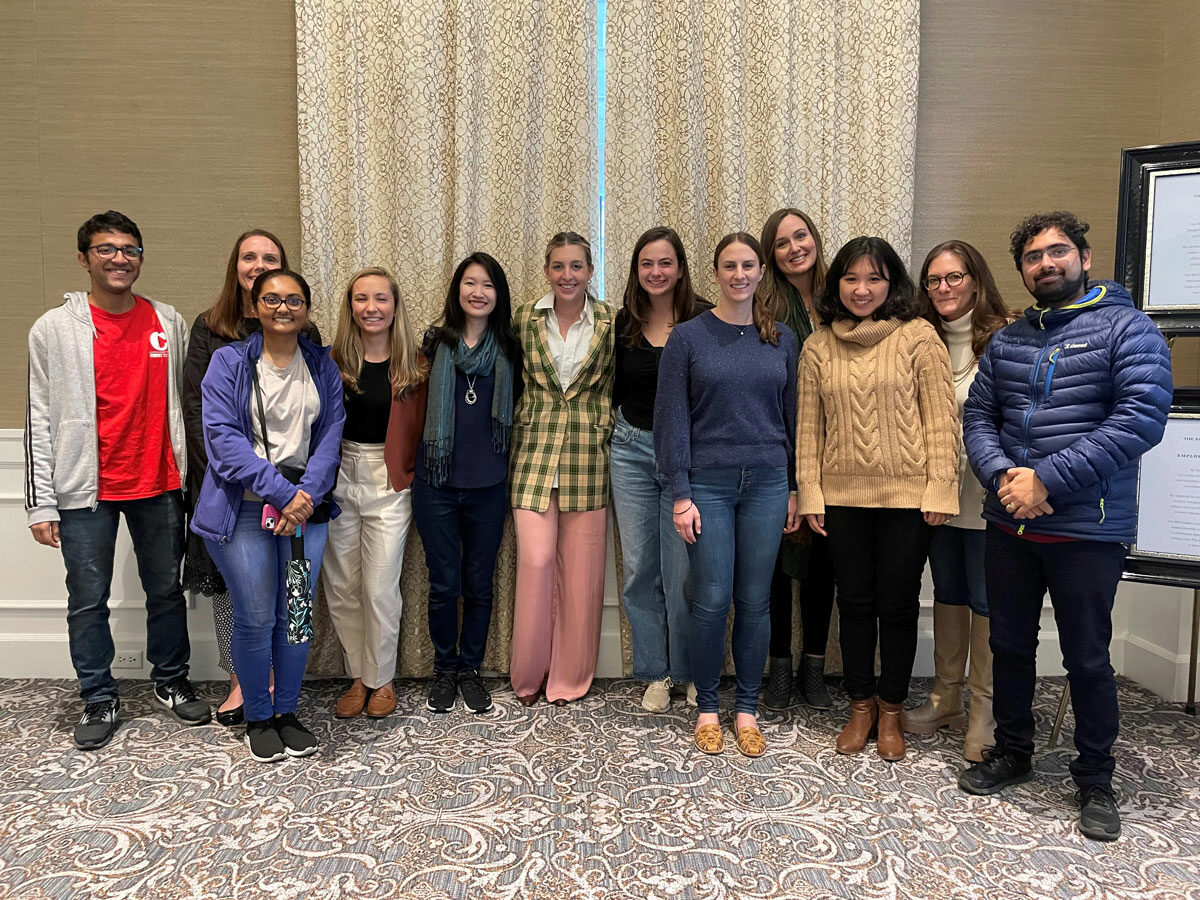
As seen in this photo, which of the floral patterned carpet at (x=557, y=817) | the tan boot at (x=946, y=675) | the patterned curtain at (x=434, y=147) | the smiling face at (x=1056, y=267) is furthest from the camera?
the patterned curtain at (x=434, y=147)

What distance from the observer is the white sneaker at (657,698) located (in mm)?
2873

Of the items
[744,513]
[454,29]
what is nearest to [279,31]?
[454,29]

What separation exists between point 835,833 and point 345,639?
73.4 inches

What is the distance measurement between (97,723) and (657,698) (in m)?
2.02

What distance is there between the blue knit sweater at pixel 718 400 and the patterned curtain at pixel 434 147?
0.96 meters

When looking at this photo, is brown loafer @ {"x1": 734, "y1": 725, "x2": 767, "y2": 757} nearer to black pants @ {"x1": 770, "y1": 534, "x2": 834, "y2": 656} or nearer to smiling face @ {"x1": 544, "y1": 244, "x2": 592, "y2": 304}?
black pants @ {"x1": 770, "y1": 534, "x2": 834, "y2": 656}

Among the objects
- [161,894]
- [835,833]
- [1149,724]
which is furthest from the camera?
[1149,724]

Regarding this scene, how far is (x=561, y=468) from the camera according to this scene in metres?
2.87

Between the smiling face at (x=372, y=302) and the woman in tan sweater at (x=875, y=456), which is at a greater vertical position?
the smiling face at (x=372, y=302)

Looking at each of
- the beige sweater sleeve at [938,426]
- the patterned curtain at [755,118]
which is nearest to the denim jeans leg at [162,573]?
the patterned curtain at [755,118]

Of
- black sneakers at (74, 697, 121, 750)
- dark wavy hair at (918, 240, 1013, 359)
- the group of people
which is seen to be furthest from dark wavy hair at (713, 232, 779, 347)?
black sneakers at (74, 697, 121, 750)

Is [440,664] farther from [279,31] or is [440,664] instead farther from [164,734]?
[279,31]

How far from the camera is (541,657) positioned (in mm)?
2943

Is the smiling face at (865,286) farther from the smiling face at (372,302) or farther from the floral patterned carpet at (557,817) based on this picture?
the smiling face at (372,302)
